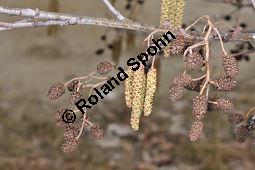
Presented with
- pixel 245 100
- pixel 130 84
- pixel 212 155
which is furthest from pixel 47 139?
pixel 130 84

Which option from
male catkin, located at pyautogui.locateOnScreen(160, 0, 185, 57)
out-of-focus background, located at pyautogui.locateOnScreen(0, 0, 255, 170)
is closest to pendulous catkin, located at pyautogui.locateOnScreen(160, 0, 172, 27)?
male catkin, located at pyautogui.locateOnScreen(160, 0, 185, 57)

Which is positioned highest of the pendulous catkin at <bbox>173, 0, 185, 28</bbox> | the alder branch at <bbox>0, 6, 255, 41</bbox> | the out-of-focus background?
the pendulous catkin at <bbox>173, 0, 185, 28</bbox>

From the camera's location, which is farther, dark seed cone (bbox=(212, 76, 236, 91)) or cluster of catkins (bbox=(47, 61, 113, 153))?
cluster of catkins (bbox=(47, 61, 113, 153))

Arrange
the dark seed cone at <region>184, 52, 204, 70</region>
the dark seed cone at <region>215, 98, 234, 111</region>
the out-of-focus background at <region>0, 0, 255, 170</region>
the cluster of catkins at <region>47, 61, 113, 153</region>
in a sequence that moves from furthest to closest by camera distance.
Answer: the out-of-focus background at <region>0, 0, 255, 170</region>
the cluster of catkins at <region>47, 61, 113, 153</region>
the dark seed cone at <region>215, 98, 234, 111</region>
the dark seed cone at <region>184, 52, 204, 70</region>

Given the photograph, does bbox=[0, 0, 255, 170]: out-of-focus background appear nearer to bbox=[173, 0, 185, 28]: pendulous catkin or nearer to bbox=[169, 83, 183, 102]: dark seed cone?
bbox=[173, 0, 185, 28]: pendulous catkin

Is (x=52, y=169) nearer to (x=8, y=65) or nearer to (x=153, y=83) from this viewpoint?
(x=8, y=65)

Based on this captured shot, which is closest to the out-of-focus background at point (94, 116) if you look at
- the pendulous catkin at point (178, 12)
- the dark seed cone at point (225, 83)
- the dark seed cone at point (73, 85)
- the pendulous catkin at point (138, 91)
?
the pendulous catkin at point (178, 12)

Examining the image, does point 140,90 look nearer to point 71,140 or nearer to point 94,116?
point 71,140
